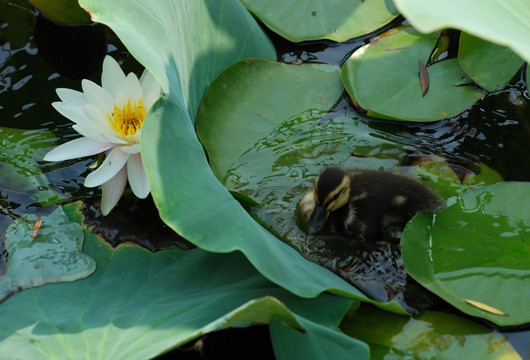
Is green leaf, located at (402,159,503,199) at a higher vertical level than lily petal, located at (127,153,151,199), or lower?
lower

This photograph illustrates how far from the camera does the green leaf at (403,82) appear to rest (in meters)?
2.86

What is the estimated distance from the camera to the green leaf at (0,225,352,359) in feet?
6.07

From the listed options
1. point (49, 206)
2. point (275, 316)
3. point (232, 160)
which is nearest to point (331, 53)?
point (232, 160)

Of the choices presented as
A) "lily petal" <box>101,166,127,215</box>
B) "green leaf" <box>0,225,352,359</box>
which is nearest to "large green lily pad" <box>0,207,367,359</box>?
"green leaf" <box>0,225,352,359</box>

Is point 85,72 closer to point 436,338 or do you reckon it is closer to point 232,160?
point 232,160

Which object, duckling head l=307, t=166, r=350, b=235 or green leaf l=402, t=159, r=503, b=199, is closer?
duckling head l=307, t=166, r=350, b=235

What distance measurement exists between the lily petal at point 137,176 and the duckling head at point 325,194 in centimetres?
57

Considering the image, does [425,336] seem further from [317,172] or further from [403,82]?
[403,82]

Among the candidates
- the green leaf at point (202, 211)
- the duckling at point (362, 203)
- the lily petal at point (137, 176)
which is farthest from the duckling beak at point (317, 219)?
the lily petal at point (137, 176)

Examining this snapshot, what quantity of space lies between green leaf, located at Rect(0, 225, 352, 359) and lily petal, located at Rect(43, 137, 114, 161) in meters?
0.30

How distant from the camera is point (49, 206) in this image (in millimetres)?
2578

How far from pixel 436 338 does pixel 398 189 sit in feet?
2.06

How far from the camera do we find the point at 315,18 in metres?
3.20

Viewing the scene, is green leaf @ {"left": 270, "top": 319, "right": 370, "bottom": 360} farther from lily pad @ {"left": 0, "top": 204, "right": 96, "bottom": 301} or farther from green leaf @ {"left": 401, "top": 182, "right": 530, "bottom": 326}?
lily pad @ {"left": 0, "top": 204, "right": 96, "bottom": 301}
